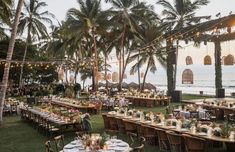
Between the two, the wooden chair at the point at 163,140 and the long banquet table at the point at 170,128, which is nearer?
the long banquet table at the point at 170,128

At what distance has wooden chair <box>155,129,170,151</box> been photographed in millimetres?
13395

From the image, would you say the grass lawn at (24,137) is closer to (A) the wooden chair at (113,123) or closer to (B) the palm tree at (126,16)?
(A) the wooden chair at (113,123)

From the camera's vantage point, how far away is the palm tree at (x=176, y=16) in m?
35.1

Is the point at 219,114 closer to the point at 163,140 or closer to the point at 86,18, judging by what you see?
the point at 163,140

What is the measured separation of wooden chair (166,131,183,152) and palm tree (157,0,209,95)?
22.4m

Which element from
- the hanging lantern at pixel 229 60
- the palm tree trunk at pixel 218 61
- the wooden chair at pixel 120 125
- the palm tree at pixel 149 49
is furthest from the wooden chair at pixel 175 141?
the palm tree at pixel 149 49

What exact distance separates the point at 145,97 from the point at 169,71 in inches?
260

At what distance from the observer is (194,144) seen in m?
11.8

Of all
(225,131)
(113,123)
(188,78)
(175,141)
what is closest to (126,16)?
(188,78)

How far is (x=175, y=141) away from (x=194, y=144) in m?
0.80

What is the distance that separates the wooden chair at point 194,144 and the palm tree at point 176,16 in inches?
901

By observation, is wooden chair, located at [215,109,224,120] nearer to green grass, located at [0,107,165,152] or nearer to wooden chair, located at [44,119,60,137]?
green grass, located at [0,107,165,152]

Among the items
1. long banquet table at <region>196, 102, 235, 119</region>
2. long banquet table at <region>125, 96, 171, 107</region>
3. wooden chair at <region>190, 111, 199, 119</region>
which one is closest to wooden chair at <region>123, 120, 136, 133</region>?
wooden chair at <region>190, 111, 199, 119</region>

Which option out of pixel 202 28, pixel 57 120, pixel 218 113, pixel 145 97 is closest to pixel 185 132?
pixel 57 120
